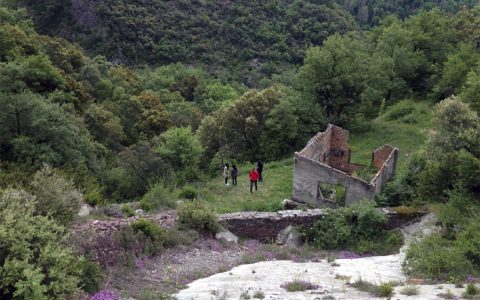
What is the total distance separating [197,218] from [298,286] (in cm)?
554

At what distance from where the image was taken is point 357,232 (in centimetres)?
1791

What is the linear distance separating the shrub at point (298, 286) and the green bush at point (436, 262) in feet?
9.25

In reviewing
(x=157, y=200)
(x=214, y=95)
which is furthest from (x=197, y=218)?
(x=214, y=95)

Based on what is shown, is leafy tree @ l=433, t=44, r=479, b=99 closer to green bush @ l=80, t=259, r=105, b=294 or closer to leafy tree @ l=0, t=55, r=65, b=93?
leafy tree @ l=0, t=55, r=65, b=93

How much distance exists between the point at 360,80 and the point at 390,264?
17123 millimetres

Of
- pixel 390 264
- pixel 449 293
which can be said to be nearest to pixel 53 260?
pixel 449 293

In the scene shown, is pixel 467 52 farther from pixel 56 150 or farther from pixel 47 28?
pixel 47 28

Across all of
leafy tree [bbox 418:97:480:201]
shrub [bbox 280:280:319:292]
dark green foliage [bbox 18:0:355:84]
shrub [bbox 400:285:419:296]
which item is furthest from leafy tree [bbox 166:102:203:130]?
shrub [bbox 400:285:419:296]

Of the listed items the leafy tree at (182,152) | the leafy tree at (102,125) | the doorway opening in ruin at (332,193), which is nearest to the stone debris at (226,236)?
the doorway opening in ruin at (332,193)

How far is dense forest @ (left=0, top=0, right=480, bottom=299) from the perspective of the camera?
12922mm

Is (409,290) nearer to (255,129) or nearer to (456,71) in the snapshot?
(255,129)

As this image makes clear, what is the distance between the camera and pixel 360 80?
3006 cm

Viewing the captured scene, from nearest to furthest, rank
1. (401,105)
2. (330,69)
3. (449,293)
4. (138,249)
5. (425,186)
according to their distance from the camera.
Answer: (449,293)
(138,249)
(425,186)
(330,69)
(401,105)

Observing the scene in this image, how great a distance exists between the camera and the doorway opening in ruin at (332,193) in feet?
70.6
